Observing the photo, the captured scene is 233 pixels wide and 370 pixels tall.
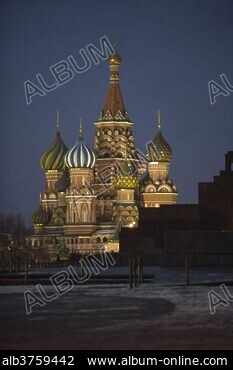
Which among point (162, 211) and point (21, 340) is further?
point (162, 211)

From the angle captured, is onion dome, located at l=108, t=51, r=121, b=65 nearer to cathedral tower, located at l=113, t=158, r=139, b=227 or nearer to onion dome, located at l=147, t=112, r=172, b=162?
onion dome, located at l=147, t=112, r=172, b=162

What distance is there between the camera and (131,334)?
11289 mm

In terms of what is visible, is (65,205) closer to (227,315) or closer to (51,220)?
(51,220)

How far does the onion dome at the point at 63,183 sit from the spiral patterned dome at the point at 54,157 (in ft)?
9.20

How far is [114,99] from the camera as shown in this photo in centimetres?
10738

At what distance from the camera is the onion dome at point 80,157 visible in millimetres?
98250

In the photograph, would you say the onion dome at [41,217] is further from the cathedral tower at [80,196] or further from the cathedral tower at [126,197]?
the cathedral tower at [126,197]

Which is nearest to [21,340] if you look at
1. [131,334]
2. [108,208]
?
[131,334]

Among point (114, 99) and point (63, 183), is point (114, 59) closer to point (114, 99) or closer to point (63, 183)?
point (114, 99)

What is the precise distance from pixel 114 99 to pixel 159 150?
7.88 meters
